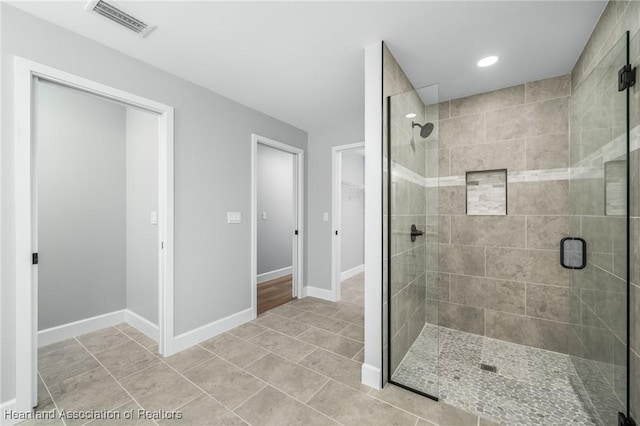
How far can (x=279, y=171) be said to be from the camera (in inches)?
213

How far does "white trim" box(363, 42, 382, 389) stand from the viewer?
75.3 inches

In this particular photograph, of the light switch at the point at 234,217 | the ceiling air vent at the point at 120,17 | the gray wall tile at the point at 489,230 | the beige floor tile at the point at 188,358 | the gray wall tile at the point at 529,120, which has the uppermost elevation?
the ceiling air vent at the point at 120,17

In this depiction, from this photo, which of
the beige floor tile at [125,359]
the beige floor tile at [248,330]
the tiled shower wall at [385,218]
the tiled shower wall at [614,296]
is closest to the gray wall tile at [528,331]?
the tiled shower wall at [614,296]

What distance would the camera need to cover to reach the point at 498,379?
2012 mm

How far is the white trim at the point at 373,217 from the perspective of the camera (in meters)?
1.91

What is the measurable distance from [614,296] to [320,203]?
3.12 metres

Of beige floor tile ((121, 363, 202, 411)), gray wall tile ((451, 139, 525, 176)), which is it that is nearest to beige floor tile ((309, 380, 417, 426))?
beige floor tile ((121, 363, 202, 411))

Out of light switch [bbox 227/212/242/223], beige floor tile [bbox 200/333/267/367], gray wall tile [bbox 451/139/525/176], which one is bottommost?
beige floor tile [bbox 200/333/267/367]

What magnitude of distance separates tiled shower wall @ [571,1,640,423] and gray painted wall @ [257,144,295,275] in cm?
417

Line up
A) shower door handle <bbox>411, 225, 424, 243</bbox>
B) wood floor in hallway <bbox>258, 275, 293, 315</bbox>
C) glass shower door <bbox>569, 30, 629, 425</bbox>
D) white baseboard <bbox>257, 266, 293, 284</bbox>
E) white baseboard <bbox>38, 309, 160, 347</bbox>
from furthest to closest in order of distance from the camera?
white baseboard <bbox>257, 266, 293, 284</bbox> → wood floor in hallway <bbox>258, 275, 293, 315</bbox> → white baseboard <bbox>38, 309, 160, 347</bbox> → shower door handle <bbox>411, 225, 424, 243</bbox> → glass shower door <bbox>569, 30, 629, 425</bbox>

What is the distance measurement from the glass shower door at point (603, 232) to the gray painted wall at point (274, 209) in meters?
4.15

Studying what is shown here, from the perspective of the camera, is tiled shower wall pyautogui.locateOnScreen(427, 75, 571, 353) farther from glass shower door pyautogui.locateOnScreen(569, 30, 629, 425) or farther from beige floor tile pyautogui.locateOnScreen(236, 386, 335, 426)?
beige floor tile pyautogui.locateOnScreen(236, 386, 335, 426)

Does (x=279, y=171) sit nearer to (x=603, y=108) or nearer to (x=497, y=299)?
(x=497, y=299)

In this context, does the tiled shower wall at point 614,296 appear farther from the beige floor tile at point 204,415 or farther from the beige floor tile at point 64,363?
the beige floor tile at point 64,363
